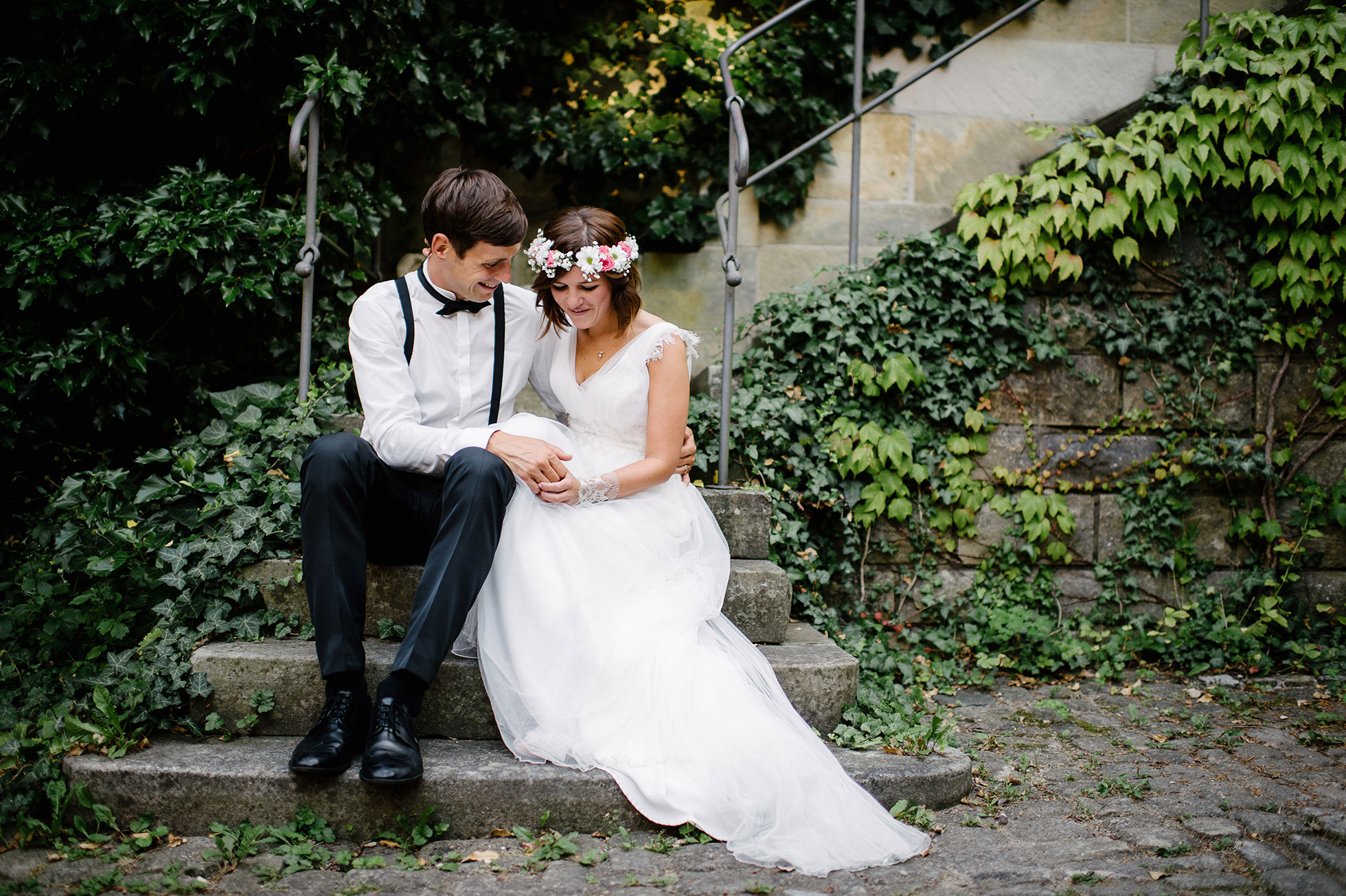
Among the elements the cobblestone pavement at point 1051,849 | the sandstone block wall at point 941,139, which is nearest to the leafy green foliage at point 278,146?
the sandstone block wall at point 941,139

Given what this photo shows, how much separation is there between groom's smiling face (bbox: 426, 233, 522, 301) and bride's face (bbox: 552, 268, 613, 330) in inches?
6.6

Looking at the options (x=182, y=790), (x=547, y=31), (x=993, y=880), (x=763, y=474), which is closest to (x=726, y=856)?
(x=993, y=880)

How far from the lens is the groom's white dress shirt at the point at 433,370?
7.91ft

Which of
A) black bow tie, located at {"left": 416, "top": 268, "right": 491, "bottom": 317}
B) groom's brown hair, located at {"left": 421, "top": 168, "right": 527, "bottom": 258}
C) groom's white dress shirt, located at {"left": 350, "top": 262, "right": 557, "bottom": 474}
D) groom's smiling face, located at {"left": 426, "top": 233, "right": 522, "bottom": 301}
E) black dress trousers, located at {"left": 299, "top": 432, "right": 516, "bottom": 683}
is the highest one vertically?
groom's brown hair, located at {"left": 421, "top": 168, "right": 527, "bottom": 258}

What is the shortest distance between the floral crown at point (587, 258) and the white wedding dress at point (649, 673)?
0.81ft

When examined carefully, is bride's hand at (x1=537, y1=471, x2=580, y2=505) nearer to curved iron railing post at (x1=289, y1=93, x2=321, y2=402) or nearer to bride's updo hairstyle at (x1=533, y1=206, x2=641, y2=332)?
bride's updo hairstyle at (x1=533, y1=206, x2=641, y2=332)

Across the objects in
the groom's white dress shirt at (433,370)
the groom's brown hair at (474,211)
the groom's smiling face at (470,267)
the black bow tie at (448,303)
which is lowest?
the groom's white dress shirt at (433,370)

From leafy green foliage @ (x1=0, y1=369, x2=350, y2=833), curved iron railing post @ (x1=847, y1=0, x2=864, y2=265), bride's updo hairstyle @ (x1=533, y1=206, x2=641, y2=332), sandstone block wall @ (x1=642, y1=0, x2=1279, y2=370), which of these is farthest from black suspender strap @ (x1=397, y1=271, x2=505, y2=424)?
curved iron railing post @ (x1=847, y1=0, x2=864, y2=265)

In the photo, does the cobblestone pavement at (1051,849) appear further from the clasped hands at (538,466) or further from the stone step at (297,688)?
the clasped hands at (538,466)

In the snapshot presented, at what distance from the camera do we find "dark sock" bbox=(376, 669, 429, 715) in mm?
2080

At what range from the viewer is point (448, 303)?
262 centimetres

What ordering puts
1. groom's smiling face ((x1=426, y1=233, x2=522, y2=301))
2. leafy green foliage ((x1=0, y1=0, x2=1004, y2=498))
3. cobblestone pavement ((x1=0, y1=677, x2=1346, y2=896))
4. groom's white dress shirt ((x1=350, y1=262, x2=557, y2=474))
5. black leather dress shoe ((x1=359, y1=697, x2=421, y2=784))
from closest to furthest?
cobblestone pavement ((x1=0, y1=677, x2=1346, y2=896)), black leather dress shoe ((x1=359, y1=697, x2=421, y2=784)), groom's white dress shirt ((x1=350, y1=262, x2=557, y2=474)), groom's smiling face ((x1=426, y1=233, x2=522, y2=301)), leafy green foliage ((x1=0, y1=0, x2=1004, y2=498))

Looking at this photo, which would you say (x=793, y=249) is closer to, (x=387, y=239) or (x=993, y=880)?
(x=387, y=239)

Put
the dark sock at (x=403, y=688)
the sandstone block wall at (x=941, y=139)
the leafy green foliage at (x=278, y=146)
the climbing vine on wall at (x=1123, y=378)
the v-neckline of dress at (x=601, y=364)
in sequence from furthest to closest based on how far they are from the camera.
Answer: the sandstone block wall at (x=941, y=139)
the climbing vine on wall at (x=1123, y=378)
the leafy green foliage at (x=278, y=146)
the v-neckline of dress at (x=601, y=364)
the dark sock at (x=403, y=688)
